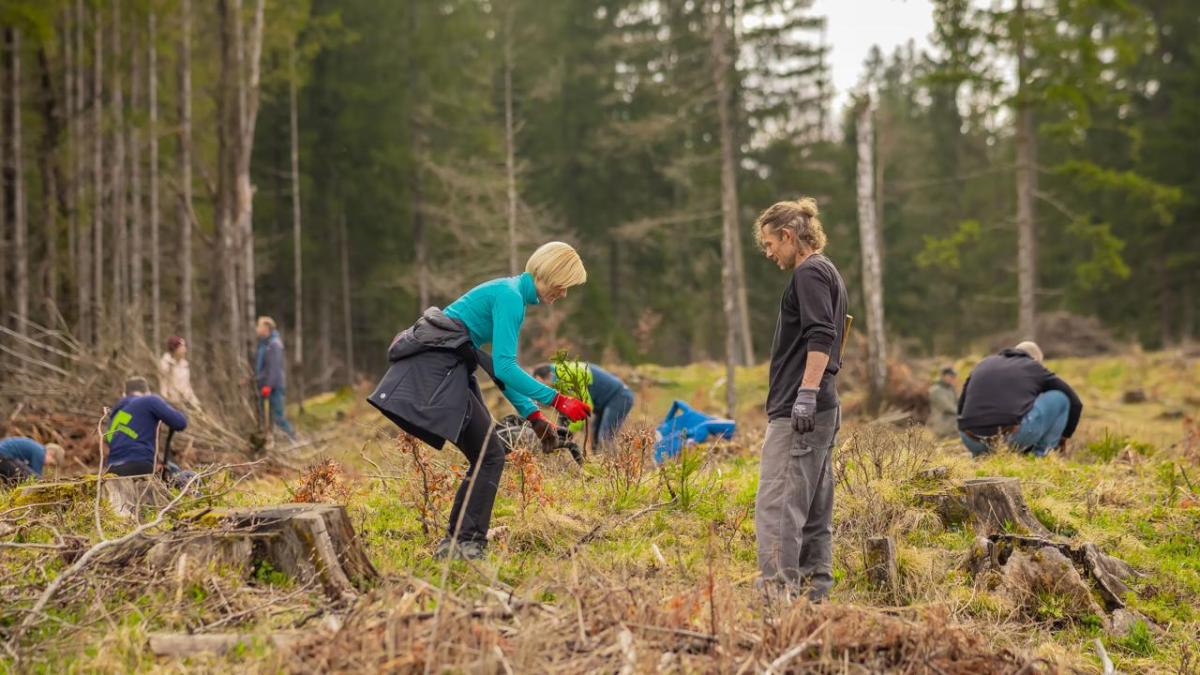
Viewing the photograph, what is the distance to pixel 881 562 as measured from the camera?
5555mm

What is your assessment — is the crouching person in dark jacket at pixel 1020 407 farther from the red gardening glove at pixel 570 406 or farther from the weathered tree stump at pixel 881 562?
the red gardening glove at pixel 570 406

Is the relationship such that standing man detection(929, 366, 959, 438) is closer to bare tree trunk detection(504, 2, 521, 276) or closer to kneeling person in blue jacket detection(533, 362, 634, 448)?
kneeling person in blue jacket detection(533, 362, 634, 448)

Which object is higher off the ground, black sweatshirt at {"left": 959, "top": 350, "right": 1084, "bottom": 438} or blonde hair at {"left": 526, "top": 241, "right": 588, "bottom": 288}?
blonde hair at {"left": 526, "top": 241, "right": 588, "bottom": 288}

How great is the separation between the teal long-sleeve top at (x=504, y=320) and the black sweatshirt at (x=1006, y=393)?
5.35 metres

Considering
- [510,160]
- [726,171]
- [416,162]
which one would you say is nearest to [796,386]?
[726,171]

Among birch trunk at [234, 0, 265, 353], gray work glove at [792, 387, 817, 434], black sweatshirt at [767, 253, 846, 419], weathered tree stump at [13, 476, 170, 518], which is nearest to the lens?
gray work glove at [792, 387, 817, 434]

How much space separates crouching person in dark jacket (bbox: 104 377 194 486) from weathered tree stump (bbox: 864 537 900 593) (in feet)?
17.2

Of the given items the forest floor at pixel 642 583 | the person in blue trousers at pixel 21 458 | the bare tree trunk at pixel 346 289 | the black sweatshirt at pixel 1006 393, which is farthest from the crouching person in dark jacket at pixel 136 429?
the bare tree trunk at pixel 346 289

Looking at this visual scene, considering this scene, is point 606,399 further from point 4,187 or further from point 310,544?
point 4,187

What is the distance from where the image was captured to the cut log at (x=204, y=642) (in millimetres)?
3701

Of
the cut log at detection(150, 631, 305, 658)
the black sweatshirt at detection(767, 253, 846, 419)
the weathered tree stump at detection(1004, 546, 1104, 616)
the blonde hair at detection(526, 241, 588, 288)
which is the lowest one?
the weathered tree stump at detection(1004, 546, 1104, 616)

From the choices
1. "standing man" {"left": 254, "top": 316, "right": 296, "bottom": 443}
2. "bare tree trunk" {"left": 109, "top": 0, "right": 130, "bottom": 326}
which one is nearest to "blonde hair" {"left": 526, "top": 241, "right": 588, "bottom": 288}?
"standing man" {"left": 254, "top": 316, "right": 296, "bottom": 443}

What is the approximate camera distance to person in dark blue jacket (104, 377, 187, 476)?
25.4ft

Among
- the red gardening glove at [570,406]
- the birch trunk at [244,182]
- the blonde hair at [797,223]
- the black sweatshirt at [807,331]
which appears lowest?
the red gardening glove at [570,406]
